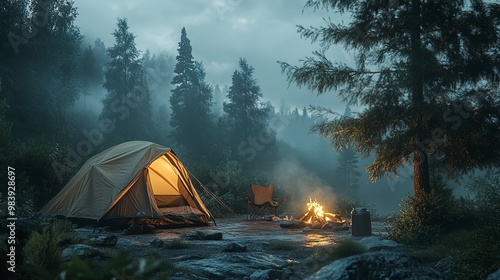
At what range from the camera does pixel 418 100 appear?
855cm

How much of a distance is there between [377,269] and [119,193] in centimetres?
779

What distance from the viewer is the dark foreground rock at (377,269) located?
3018mm

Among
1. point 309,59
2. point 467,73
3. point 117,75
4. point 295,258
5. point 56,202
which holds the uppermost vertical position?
point 117,75

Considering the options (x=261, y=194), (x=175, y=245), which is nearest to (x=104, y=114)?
(x=261, y=194)

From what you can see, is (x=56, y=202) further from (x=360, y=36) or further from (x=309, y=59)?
(x=360, y=36)

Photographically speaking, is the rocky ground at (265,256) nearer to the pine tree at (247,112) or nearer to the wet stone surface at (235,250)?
the wet stone surface at (235,250)

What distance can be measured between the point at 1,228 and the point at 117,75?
1198 inches

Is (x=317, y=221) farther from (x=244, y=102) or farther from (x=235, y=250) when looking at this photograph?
(x=244, y=102)

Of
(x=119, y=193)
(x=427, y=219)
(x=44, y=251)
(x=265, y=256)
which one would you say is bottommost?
(x=265, y=256)

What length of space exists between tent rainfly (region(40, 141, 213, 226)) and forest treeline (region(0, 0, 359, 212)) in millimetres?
1005

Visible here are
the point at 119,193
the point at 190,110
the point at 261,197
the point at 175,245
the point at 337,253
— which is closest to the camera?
the point at 337,253

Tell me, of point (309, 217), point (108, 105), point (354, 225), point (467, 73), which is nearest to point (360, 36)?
point (467, 73)

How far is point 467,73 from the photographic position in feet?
27.3

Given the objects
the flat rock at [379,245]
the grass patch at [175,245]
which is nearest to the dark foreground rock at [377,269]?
the flat rock at [379,245]
